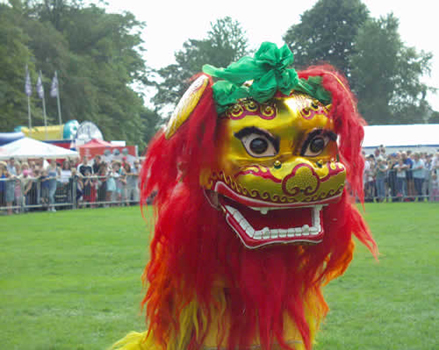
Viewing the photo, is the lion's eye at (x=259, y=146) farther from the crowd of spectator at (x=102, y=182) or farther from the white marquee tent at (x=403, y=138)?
the white marquee tent at (x=403, y=138)

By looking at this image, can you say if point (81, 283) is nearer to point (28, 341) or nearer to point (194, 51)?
point (28, 341)

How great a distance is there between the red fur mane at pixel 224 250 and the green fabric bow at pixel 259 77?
0.08 m

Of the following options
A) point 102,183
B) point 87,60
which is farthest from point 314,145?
point 87,60

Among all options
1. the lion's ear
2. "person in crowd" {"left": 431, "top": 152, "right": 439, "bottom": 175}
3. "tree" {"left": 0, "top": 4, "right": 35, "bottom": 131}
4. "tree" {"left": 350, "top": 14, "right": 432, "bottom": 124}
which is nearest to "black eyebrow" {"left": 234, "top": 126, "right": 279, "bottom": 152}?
the lion's ear

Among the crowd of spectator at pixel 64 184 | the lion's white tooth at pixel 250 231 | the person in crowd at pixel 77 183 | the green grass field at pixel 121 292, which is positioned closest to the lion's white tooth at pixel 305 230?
the lion's white tooth at pixel 250 231

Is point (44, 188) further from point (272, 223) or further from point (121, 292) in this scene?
point (272, 223)

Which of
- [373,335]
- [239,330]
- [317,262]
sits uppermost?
[317,262]

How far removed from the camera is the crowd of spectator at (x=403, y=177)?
17844mm

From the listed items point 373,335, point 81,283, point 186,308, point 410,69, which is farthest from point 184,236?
point 410,69

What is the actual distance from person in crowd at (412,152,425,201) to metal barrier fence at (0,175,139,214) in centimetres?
791

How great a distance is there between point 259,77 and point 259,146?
0.35m

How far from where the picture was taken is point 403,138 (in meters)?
25.1

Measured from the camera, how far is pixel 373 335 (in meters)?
4.98

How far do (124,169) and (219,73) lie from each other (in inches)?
640
